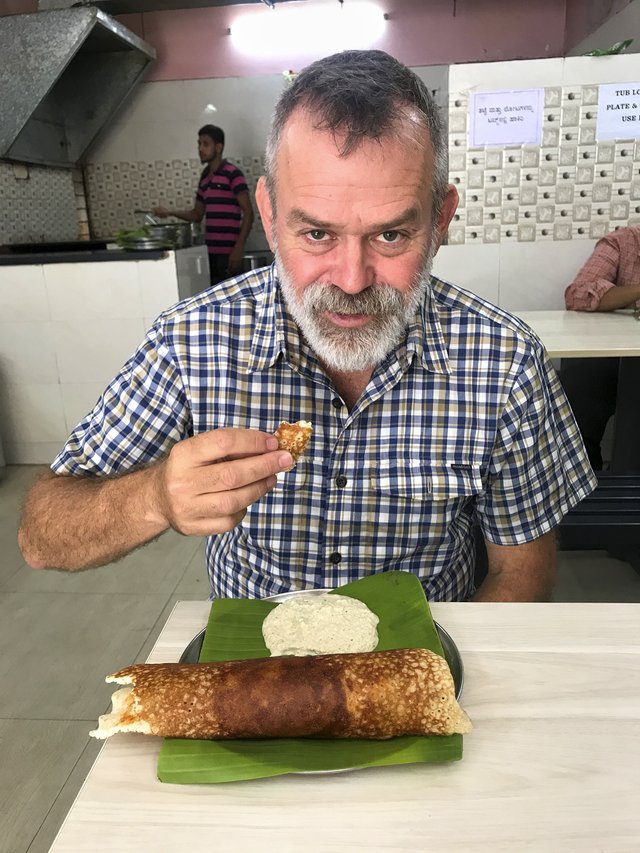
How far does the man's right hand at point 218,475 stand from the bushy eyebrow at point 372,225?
1.34 feet

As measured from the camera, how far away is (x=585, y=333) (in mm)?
2775

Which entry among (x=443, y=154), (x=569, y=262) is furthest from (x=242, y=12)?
(x=443, y=154)

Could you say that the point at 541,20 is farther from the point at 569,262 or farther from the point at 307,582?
the point at 307,582

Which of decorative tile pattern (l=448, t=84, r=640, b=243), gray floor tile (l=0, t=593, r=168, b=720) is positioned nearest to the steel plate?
gray floor tile (l=0, t=593, r=168, b=720)

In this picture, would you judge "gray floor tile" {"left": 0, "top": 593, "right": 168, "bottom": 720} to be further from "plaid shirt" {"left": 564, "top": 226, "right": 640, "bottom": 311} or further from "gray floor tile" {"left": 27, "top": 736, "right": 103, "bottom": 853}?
"plaid shirt" {"left": 564, "top": 226, "right": 640, "bottom": 311}

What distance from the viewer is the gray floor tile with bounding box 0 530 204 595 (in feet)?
9.76

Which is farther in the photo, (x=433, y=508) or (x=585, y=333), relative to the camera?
(x=585, y=333)

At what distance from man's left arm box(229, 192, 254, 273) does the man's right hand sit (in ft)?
17.6

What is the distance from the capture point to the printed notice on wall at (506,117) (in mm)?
3518

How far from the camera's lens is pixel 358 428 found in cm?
135

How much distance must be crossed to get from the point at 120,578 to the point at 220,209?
4063 mm

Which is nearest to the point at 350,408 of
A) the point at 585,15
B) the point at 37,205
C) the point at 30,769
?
the point at 30,769

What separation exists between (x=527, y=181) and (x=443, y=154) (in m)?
2.68

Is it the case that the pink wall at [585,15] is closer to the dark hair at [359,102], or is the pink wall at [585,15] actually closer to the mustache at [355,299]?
the dark hair at [359,102]
